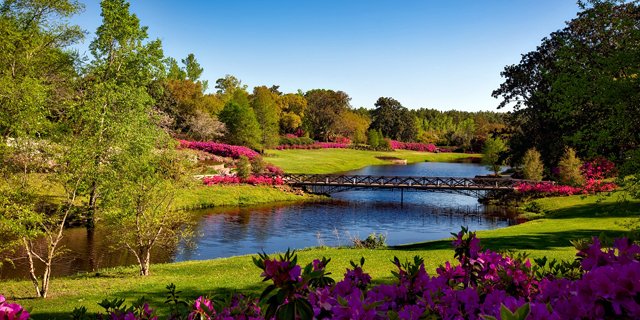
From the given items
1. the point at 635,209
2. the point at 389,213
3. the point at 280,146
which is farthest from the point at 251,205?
the point at 280,146

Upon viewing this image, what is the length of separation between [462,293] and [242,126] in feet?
179

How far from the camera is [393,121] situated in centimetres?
11281

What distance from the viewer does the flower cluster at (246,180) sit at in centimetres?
3481

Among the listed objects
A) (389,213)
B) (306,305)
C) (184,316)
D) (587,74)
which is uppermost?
(587,74)

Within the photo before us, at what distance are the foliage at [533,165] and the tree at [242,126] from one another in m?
34.5

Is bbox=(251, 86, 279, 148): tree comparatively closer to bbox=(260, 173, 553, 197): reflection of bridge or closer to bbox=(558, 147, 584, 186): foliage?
bbox=(260, 173, 553, 197): reflection of bridge

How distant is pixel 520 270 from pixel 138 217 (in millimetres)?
13027

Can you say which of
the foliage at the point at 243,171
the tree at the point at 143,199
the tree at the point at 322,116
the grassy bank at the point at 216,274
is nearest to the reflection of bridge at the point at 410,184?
the foliage at the point at 243,171

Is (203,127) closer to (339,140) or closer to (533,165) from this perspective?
(533,165)

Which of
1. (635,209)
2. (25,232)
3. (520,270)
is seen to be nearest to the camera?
(520,270)

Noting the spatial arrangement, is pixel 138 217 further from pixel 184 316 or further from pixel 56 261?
pixel 184 316

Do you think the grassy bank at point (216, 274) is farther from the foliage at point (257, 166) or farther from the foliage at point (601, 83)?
the foliage at point (257, 166)

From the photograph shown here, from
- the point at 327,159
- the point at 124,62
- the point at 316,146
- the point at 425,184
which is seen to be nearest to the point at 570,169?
the point at 425,184

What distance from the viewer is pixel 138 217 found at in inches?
536
